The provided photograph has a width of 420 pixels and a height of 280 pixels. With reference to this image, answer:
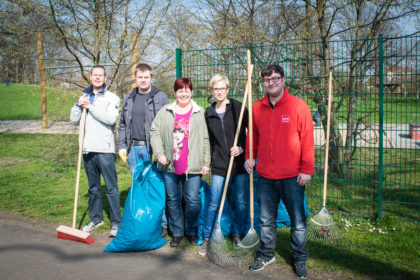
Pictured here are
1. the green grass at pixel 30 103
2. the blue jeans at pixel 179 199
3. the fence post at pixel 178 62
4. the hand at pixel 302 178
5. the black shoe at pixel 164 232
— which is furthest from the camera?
the green grass at pixel 30 103

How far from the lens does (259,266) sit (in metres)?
3.25

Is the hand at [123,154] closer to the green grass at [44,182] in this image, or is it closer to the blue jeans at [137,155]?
the blue jeans at [137,155]

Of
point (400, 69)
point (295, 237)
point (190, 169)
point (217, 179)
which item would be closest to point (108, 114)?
point (190, 169)

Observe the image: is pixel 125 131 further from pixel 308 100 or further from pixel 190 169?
pixel 308 100

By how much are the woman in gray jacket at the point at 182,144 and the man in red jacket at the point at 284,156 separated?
0.69 metres

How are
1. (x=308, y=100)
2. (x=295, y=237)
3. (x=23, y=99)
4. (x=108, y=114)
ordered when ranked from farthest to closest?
(x=23, y=99) < (x=308, y=100) < (x=108, y=114) < (x=295, y=237)

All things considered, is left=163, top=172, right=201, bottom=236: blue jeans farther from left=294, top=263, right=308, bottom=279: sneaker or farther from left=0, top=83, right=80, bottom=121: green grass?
→ left=0, top=83, right=80, bottom=121: green grass

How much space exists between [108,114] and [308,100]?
2.64 m

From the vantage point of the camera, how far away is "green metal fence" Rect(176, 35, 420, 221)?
4.21 m

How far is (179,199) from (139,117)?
1.04 metres

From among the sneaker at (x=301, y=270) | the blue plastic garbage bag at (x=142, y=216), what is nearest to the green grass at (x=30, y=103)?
the blue plastic garbage bag at (x=142, y=216)

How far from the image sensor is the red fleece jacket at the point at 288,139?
304 cm

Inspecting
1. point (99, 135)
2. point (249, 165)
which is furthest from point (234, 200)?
point (99, 135)

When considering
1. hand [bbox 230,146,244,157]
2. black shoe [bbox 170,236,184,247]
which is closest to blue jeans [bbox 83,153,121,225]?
black shoe [bbox 170,236,184,247]
